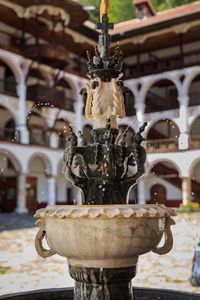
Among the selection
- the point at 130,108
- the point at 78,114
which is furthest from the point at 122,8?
the point at 78,114

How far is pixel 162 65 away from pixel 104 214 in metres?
27.6

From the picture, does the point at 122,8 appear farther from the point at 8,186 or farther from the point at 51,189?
the point at 8,186

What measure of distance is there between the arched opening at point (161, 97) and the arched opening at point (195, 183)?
4581mm

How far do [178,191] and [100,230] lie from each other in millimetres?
26172

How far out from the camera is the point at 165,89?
31.8 m

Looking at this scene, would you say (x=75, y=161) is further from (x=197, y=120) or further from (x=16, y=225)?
(x=197, y=120)

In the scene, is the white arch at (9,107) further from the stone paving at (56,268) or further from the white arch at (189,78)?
the white arch at (189,78)

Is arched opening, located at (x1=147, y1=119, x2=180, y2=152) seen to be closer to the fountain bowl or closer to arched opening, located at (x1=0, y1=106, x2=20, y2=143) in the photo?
arched opening, located at (x1=0, y1=106, x2=20, y2=143)

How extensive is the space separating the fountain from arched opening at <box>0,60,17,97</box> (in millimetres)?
20389

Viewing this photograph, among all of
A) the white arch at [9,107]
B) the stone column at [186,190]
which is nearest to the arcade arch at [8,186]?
the white arch at [9,107]

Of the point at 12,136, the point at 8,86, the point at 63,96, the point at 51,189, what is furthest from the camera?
the point at 51,189

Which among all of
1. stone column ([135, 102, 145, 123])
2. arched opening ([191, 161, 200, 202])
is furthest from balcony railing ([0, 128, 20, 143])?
arched opening ([191, 161, 200, 202])

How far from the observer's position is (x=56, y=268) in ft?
32.2

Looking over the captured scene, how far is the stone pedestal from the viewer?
4160 mm
